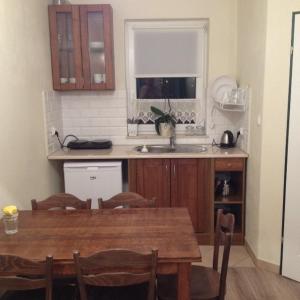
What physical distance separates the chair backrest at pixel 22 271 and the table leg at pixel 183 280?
1.99 ft

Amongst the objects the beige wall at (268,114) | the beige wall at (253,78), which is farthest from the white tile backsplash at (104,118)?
the beige wall at (268,114)

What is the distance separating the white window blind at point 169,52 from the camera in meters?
3.70

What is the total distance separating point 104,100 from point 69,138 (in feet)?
1.99

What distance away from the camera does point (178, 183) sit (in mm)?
3287

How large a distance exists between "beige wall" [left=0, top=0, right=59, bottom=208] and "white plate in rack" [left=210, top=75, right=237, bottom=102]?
1776mm

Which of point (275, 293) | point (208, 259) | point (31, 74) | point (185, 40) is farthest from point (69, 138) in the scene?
point (275, 293)

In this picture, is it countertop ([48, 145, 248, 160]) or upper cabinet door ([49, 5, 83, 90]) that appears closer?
countertop ([48, 145, 248, 160])

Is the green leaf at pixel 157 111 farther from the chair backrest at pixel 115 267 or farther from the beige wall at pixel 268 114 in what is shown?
the chair backrest at pixel 115 267

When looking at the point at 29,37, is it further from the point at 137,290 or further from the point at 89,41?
the point at 137,290

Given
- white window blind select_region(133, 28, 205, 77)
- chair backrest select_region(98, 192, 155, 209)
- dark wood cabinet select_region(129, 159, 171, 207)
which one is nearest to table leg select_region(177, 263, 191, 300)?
chair backrest select_region(98, 192, 155, 209)

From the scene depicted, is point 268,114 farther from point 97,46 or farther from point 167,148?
point 97,46

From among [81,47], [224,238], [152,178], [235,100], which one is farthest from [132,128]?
[224,238]

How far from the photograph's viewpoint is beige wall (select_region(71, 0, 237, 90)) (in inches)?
141

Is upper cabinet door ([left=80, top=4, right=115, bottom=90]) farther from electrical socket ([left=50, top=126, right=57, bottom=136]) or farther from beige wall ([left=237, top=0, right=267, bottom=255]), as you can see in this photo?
beige wall ([left=237, top=0, right=267, bottom=255])
